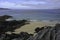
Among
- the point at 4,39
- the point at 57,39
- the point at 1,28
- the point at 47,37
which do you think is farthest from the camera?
the point at 1,28

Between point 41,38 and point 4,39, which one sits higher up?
point 41,38

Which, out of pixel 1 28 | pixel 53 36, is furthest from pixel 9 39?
pixel 1 28

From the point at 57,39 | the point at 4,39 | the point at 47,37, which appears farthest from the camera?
the point at 4,39

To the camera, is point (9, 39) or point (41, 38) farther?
point (9, 39)

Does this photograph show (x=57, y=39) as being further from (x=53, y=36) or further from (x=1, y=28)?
(x=1, y=28)

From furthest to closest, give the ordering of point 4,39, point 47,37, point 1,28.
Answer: point 1,28
point 4,39
point 47,37

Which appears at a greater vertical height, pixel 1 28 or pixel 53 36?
pixel 53 36

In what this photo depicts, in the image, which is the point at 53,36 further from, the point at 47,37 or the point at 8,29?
the point at 8,29

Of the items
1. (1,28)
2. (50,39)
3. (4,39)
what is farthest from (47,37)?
(1,28)

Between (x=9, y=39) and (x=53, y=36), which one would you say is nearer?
(x=53, y=36)
